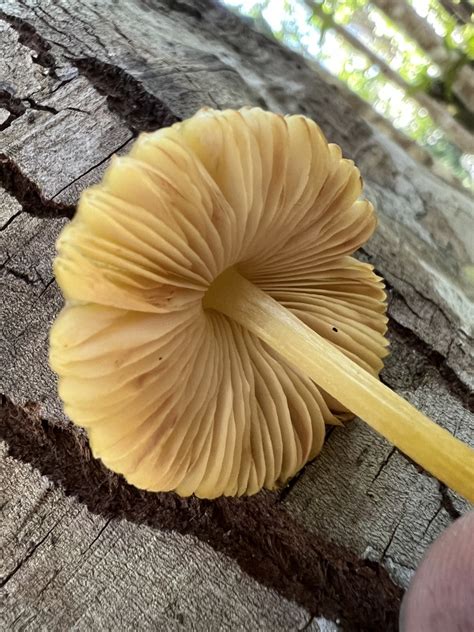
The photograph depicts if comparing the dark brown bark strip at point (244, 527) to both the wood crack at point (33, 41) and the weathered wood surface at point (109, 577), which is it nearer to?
the weathered wood surface at point (109, 577)

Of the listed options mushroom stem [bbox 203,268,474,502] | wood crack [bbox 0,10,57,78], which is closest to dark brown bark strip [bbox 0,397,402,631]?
mushroom stem [bbox 203,268,474,502]

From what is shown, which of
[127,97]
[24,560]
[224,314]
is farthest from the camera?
[127,97]

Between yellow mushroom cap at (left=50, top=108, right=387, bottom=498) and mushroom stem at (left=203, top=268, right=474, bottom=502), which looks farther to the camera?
mushroom stem at (left=203, top=268, right=474, bottom=502)

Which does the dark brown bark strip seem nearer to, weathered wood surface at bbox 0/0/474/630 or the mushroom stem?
weathered wood surface at bbox 0/0/474/630

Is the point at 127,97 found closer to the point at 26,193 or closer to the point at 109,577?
the point at 26,193

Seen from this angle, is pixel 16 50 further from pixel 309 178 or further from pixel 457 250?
pixel 457 250

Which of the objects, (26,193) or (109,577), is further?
(26,193)

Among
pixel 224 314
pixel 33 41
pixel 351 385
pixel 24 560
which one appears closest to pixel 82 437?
pixel 24 560
